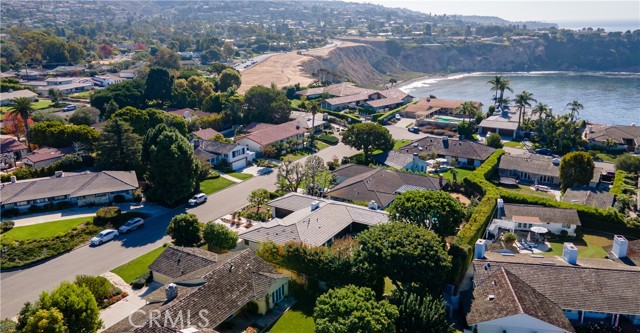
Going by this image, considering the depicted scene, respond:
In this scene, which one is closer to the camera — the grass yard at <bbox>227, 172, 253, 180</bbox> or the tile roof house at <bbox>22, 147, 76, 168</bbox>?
the tile roof house at <bbox>22, 147, 76, 168</bbox>

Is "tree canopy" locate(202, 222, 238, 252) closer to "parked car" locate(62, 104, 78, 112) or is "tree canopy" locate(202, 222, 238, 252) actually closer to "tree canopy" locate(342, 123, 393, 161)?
"tree canopy" locate(342, 123, 393, 161)

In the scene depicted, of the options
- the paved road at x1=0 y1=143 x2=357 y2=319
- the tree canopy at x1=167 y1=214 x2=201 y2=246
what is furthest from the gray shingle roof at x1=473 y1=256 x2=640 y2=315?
the paved road at x1=0 y1=143 x2=357 y2=319

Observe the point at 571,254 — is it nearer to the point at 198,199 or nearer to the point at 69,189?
the point at 198,199

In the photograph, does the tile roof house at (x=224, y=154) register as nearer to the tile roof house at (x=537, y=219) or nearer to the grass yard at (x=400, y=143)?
the grass yard at (x=400, y=143)

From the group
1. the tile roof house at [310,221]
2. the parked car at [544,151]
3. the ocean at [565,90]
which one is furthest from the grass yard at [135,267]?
the ocean at [565,90]

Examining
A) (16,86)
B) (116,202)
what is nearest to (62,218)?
(116,202)

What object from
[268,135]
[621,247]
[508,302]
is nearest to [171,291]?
[508,302]
